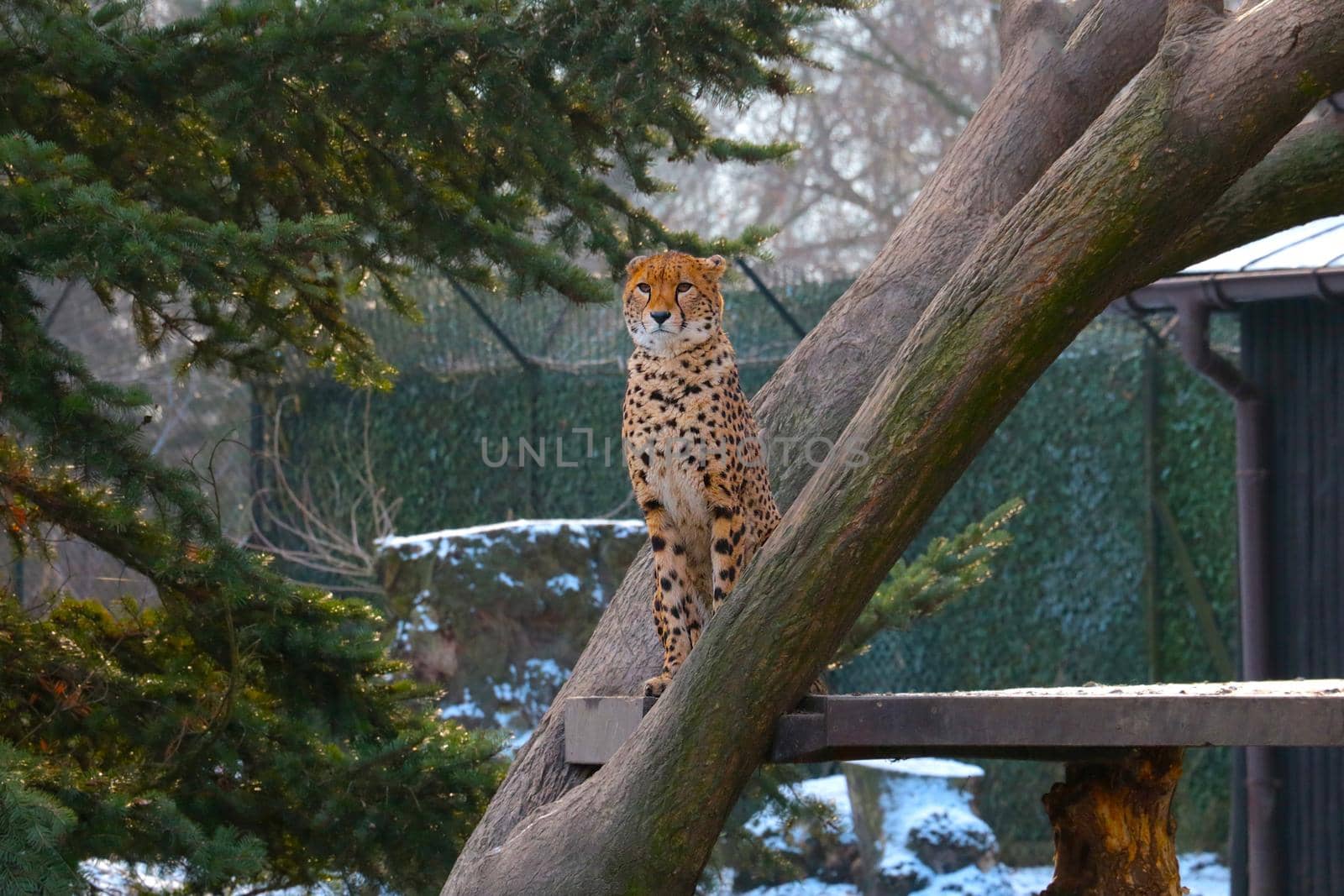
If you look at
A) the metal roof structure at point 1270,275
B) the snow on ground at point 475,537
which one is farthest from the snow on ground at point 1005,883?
the metal roof structure at point 1270,275

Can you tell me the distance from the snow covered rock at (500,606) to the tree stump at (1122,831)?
429 centimetres

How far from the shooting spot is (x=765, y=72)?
15.8 ft

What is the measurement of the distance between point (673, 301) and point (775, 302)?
531 centimetres

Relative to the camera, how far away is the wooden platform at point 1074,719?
294 centimetres

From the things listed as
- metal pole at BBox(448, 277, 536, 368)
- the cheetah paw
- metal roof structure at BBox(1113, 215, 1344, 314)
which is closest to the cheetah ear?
the cheetah paw

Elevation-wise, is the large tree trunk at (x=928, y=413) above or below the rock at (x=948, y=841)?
above

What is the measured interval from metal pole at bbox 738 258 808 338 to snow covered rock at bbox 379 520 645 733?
5.37 ft

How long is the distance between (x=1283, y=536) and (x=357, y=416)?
635 cm

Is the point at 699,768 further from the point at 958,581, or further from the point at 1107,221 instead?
the point at 958,581

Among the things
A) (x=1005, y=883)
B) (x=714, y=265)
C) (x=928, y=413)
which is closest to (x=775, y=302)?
(x=1005, y=883)

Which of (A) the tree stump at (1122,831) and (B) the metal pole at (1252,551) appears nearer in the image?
(A) the tree stump at (1122,831)

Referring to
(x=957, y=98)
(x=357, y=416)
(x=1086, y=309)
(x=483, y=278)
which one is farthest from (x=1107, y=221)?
(x=957, y=98)

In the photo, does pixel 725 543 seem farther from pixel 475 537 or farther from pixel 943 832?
pixel 943 832

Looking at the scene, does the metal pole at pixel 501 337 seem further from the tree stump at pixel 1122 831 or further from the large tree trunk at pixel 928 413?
the tree stump at pixel 1122 831
